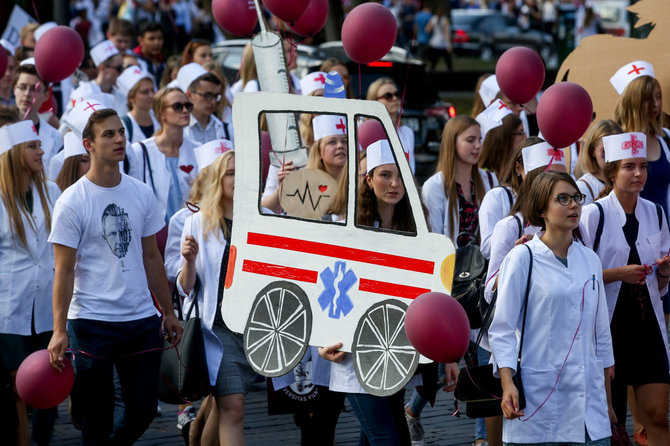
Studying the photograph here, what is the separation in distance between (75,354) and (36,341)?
2.42ft

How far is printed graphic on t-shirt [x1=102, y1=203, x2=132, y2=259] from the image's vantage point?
5742 mm

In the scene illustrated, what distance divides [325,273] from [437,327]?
2.52 ft

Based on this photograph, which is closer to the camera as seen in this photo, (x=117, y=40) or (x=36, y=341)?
(x=36, y=341)

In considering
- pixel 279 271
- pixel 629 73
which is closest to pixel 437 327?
pixel 279 271

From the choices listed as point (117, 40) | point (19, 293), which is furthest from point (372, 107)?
point (117, 40)

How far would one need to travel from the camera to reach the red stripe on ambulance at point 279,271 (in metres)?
5.00

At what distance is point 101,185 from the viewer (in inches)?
229

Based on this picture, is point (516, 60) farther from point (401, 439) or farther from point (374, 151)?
point (401, 439)

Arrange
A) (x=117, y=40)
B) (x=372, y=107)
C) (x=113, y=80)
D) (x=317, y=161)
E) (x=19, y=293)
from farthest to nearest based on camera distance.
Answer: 1. (x=117, y=40)
2. (x=113, y=80)
3. (x=317, y=161)
4. (x=19, y=293)
5. (x=372, y=107)

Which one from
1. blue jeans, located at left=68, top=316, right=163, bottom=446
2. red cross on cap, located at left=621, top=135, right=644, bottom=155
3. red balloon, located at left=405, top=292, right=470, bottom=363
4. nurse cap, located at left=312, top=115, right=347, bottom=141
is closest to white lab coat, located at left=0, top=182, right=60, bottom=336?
blue jeans, located at left=68, top=316, right=163, bottom=446

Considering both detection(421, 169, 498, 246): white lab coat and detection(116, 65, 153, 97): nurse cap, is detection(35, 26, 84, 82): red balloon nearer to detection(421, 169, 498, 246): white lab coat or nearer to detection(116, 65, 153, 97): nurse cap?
detection(116, 65, 153, 97): nurse cap

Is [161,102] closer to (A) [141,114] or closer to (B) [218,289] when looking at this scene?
(A) [141,114]

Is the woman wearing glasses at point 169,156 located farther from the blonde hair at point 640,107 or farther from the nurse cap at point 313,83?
the blonde hair at point 640,107

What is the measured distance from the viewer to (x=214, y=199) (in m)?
5.87
